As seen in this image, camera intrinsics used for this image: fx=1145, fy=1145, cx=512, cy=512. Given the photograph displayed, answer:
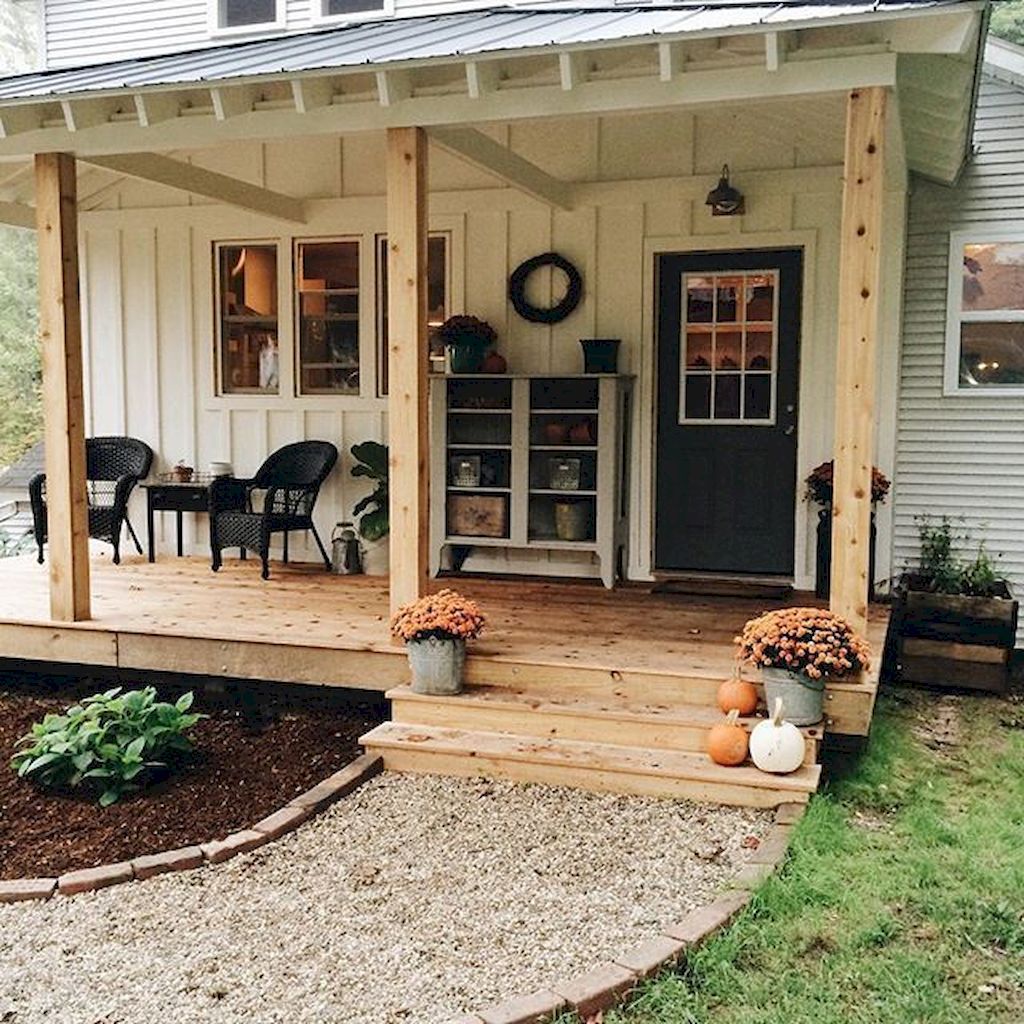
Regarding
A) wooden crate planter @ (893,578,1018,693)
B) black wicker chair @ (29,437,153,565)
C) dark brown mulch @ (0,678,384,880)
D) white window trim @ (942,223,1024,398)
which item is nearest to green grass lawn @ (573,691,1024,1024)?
wooden crate planter @ (893,578,1018,693)

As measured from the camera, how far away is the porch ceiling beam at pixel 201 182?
18.9ft

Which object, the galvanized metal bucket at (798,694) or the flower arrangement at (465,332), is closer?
the galvanized metal bucket at (798,694)

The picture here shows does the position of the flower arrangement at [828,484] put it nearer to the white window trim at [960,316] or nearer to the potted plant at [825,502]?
the potted plant at [825,502]

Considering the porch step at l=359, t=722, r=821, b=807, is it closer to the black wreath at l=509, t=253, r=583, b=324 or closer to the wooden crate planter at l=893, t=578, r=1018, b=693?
the wooden crate planter at l=893, t=578, r=1018, b=693

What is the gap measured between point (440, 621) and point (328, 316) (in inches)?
131

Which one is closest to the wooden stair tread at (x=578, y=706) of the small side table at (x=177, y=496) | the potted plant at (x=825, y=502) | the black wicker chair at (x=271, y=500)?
the potted plant at (x=825, y=502)

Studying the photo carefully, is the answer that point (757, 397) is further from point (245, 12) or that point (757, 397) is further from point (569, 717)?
point (245, 12)

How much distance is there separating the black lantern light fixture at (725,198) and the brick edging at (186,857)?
372cm

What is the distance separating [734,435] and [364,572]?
2370 millimetres

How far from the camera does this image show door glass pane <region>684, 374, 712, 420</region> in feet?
21.7

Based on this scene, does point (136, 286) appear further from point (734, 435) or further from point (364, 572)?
point (734, 435)

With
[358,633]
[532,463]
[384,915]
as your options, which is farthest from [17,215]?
[384,915]

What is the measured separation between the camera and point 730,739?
408cm

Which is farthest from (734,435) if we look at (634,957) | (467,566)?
(634,957)
